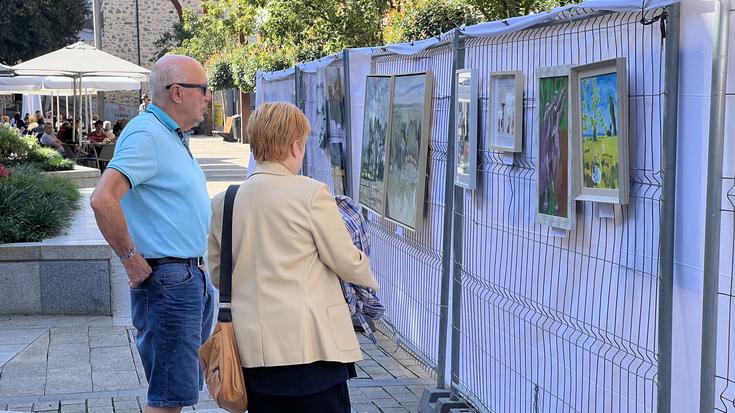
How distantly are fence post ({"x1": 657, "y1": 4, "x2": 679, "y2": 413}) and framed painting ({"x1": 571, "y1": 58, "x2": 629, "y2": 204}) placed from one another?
0.24 metres

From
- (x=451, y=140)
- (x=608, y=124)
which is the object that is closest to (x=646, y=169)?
(x=608, y=124)

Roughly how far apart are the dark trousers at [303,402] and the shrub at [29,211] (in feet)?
17.9

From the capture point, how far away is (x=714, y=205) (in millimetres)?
2924

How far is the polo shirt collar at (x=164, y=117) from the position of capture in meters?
4.10

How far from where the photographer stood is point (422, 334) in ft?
20.0

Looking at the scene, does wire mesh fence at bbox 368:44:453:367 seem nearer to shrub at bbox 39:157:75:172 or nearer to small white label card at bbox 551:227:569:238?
small white label card at bbox 551:227:569:238

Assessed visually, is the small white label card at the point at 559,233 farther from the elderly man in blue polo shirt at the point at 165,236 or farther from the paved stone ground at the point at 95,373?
the paved stone ground at the point at 95,373

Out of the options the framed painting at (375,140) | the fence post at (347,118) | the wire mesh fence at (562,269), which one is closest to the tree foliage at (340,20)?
the fence post at (347,118)

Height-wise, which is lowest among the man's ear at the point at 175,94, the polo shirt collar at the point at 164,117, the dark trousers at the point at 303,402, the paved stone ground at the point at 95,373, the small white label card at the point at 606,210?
the paved stone ground at the point at 95,373

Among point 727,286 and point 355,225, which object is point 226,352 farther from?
point 727,286

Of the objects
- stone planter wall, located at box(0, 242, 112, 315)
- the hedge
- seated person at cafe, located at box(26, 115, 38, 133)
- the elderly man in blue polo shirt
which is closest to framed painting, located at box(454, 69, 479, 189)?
the elderly man in blue polo shirt

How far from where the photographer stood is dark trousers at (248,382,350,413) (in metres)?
3.34

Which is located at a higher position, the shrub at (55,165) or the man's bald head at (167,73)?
the man's bald head at (167,73)

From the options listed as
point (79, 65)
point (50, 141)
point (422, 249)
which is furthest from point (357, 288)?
point (50, 141)
